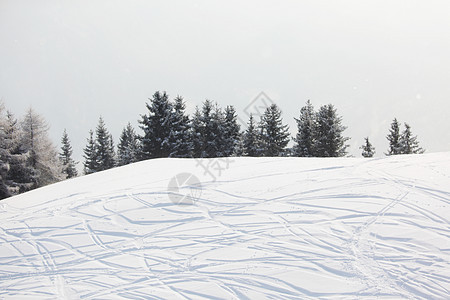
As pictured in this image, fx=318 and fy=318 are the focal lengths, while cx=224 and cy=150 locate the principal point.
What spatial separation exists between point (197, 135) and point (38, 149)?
53.1 ft

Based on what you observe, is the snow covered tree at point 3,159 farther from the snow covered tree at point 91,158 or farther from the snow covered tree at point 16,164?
the snow covered tree at point 91,158

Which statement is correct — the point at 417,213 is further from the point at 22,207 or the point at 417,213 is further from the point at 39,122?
the point at 39,122

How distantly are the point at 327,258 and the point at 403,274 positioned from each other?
144 cm

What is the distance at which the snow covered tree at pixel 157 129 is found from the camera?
3350 cm

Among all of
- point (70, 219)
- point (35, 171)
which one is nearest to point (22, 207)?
point (70, 219)

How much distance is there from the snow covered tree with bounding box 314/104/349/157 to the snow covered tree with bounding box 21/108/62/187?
26984mm

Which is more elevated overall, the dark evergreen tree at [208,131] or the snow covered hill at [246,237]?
the dark evergreen tree at [208,131]

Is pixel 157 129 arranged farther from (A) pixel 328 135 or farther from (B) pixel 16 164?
(A) pixel 328 135

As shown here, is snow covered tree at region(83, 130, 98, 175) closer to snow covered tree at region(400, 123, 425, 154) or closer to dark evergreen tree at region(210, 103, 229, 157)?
dark evergreen tree at region(210, 103, 229, 157)

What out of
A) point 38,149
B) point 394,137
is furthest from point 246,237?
point 394,137

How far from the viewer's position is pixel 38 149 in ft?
96.6

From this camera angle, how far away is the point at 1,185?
25203 mm

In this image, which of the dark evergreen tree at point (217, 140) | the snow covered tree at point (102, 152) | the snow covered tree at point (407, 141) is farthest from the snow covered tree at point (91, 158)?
the snow covered tree at point (407, 141)

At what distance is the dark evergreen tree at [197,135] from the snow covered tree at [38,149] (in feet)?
47.1
